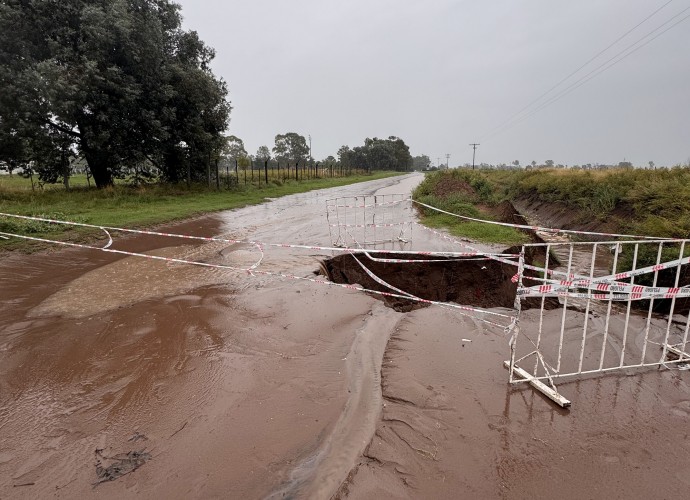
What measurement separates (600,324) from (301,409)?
506cm

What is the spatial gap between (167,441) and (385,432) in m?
1.88

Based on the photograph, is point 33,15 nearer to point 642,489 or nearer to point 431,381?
point 431,381

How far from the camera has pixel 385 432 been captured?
10.9 feet

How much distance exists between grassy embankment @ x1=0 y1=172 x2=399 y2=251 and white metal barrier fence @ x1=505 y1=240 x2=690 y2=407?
10716 millimetres

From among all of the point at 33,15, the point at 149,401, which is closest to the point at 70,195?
the point at 33,15

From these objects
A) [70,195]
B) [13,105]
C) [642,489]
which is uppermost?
[13,105]

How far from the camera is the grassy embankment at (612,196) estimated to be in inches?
415

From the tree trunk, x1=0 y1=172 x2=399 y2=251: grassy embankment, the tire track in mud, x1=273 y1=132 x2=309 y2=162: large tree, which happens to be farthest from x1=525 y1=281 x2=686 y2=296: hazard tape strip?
x1=273 y1=132 x2=309 y2=162: large tree

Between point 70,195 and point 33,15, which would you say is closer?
point 33,15

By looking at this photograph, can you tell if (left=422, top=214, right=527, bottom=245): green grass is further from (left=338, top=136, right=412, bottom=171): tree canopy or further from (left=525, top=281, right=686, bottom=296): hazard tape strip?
(left=338, top=136, right=412, bottom=171): tree canopy

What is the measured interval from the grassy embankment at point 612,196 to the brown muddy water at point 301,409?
744 centimetres

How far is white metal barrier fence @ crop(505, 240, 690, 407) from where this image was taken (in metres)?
4.03

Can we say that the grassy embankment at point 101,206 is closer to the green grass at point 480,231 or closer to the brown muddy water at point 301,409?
the brown muddy water at point 301,409

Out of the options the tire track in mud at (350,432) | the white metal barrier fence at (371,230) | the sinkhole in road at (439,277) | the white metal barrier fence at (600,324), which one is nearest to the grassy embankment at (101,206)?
the white metal barrier fence at (371,230)
